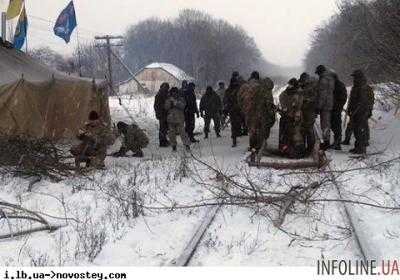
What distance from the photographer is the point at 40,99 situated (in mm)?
16703

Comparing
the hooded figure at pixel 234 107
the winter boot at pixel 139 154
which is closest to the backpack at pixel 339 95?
the hooded figure at pixel 234 107

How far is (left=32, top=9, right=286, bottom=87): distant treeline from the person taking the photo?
8350 cm

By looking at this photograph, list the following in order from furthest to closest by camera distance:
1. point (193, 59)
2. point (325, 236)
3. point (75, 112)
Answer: point (193, 59)
point (75, 112)
point (325, 236)

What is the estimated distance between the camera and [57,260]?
21.1 ft

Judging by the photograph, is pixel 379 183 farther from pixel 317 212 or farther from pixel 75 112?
pixel 75 112

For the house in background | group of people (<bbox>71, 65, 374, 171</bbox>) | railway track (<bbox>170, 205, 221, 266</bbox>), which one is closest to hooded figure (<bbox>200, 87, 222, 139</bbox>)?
group of people (<bbox>71, 65, 374, 171</bbox>)

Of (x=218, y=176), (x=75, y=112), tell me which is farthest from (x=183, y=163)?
(x=75, y=112)

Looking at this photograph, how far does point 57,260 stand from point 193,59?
83.7 meters

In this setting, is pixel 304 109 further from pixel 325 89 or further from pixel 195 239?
pixel 195 239

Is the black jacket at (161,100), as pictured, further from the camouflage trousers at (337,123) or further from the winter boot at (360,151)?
the winter boot at (360,151)

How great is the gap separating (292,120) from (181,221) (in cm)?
493

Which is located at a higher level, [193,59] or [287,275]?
[193,59]

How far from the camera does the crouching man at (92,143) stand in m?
11.4

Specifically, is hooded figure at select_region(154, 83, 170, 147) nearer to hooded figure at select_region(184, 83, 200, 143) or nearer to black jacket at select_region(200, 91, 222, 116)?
hooded figure at select_region(184, 83, 200, 143)
